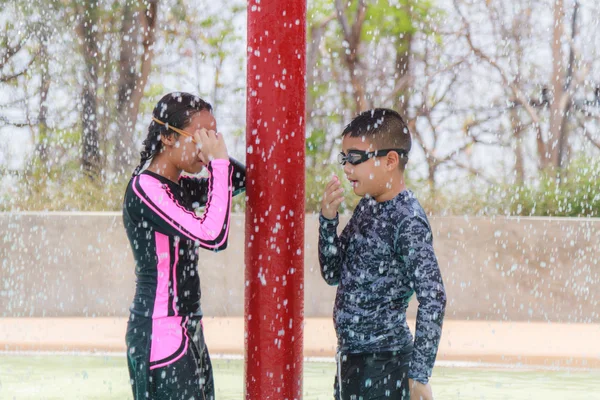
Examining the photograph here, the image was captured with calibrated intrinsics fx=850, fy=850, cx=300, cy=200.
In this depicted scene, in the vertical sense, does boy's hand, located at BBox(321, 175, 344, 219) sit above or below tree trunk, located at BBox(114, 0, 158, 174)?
below

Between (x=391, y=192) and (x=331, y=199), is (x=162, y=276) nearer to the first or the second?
(x=331, y=199)

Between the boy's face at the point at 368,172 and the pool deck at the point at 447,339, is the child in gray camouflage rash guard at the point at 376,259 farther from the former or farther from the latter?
the pool deck at the point at 447,339

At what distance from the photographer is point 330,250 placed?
9.26 ft

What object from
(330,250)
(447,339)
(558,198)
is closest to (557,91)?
(558,198)

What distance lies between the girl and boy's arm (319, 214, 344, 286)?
0.35 meters

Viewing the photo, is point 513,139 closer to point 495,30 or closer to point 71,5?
point 495,30

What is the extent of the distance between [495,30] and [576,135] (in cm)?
185

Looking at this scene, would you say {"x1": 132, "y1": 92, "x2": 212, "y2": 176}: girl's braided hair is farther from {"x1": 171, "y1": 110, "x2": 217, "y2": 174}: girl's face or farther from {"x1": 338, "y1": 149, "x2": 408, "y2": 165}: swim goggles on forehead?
{"x1": 338, "y1": 149, "x2": 408, "y2": 165}: swim goggles on forehead

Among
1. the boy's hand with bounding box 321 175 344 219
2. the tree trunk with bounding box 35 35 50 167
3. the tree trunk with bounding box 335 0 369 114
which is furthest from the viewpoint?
the tree trunk with bounding box 335 0 369 114

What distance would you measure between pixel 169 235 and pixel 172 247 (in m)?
0.05

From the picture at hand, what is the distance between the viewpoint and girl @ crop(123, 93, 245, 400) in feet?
8.50

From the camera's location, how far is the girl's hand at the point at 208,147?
264cm

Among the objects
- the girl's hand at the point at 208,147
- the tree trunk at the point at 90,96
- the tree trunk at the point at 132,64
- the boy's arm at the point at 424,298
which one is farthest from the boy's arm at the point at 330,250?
the tree trunk at the point at 132,64

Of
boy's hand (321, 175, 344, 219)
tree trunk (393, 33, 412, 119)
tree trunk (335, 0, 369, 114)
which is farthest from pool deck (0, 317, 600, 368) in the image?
tree trunk (335, 0, 369, 114)
